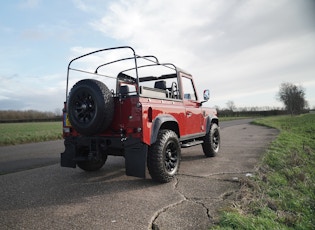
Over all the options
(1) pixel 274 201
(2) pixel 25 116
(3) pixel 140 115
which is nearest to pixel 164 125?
(3) pixel 140 115

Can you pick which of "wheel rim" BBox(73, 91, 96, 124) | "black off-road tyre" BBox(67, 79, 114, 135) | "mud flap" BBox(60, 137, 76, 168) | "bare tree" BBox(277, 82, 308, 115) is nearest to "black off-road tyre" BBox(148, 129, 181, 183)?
"black off-road tyre" BBox(67, 79, 114, 135)

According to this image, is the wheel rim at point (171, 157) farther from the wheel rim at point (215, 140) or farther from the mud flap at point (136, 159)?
the wheel rim at point (215, 140)

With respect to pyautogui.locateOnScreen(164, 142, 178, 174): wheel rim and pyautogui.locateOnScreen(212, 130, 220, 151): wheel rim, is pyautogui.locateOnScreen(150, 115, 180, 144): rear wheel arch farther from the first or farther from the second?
pyautogui.locateOnScreen(212, 130, 220, 151): wheel rim

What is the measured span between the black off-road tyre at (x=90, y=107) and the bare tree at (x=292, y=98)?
65529 millimetres

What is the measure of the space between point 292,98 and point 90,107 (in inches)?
2664

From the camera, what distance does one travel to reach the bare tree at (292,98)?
63.0 m

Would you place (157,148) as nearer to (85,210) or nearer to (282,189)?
(85,210)

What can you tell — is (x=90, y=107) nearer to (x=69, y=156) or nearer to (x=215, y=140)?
(x=69, y=156)

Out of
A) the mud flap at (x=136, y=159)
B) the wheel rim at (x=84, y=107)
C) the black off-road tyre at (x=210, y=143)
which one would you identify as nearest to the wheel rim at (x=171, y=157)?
the mud flap at (x=136, y=159)

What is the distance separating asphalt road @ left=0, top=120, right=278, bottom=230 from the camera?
10.2 ft

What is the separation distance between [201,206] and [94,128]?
2158mm

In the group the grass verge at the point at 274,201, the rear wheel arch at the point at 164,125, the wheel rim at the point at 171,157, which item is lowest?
the grass verge at the point at 274,201

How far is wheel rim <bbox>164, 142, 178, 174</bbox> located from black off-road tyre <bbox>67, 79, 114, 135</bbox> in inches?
48.5

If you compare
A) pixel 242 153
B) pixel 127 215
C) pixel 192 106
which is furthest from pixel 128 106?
pixel 242 153
